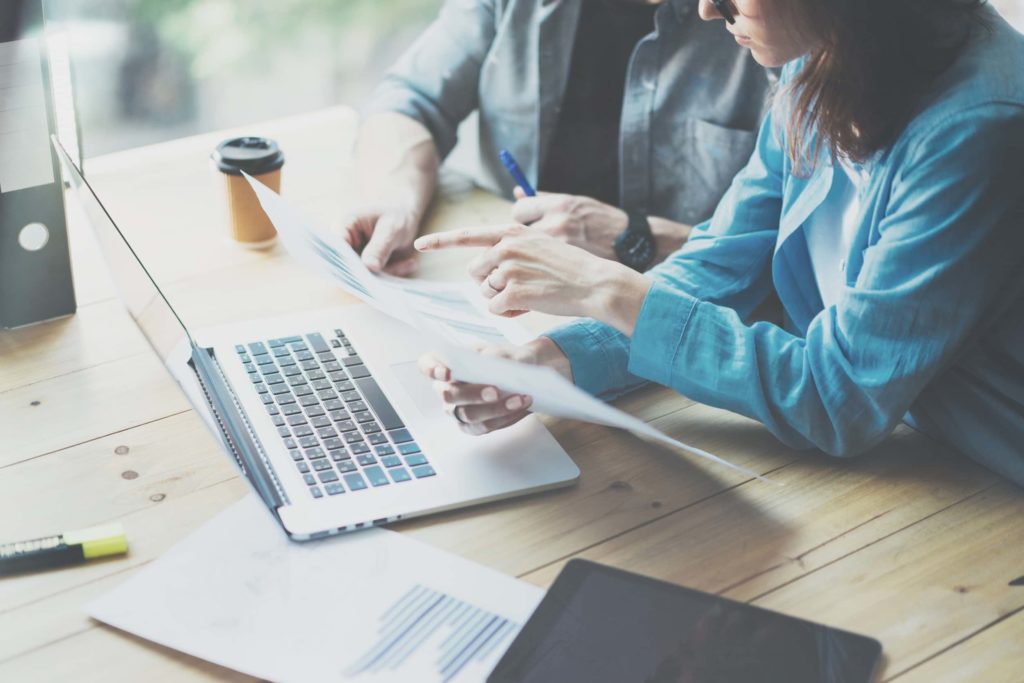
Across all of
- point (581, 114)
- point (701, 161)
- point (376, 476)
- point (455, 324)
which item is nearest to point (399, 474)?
point (376, 476)

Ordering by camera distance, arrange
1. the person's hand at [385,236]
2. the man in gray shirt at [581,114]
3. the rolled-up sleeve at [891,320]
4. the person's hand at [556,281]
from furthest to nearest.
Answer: the man in gray shirt at [581,114], the person's hand at [385,236], the person's hand at [556,281], the rolled-up sleeve at [891,320]

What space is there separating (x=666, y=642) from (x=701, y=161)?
0.92m

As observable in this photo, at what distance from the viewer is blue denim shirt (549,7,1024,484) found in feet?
3.11

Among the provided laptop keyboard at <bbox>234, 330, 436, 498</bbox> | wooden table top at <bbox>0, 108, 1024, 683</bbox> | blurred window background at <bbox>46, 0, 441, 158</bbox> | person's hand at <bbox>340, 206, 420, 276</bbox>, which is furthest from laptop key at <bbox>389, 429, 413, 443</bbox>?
blurred window background at <bbox>46, 0, 441, 158</bbox>

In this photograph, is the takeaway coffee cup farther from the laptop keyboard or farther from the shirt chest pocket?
the shirt chest pocket

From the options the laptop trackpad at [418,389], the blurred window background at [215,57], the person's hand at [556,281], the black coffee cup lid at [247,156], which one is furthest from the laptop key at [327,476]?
the blurred window background at [215,57]

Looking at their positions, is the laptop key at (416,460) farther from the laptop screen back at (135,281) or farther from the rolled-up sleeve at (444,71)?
the rolled-up sleeve at (444,71)

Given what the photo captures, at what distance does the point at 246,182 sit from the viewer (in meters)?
1.38

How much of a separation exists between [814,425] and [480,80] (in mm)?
885

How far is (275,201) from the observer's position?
1079mm

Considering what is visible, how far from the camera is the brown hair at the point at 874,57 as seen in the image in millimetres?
959

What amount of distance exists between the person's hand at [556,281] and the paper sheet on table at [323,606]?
29cm

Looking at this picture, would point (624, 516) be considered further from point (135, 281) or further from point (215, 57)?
point (215, 57)

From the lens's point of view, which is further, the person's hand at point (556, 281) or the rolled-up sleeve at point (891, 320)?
the person's hand at point (556, 281)
